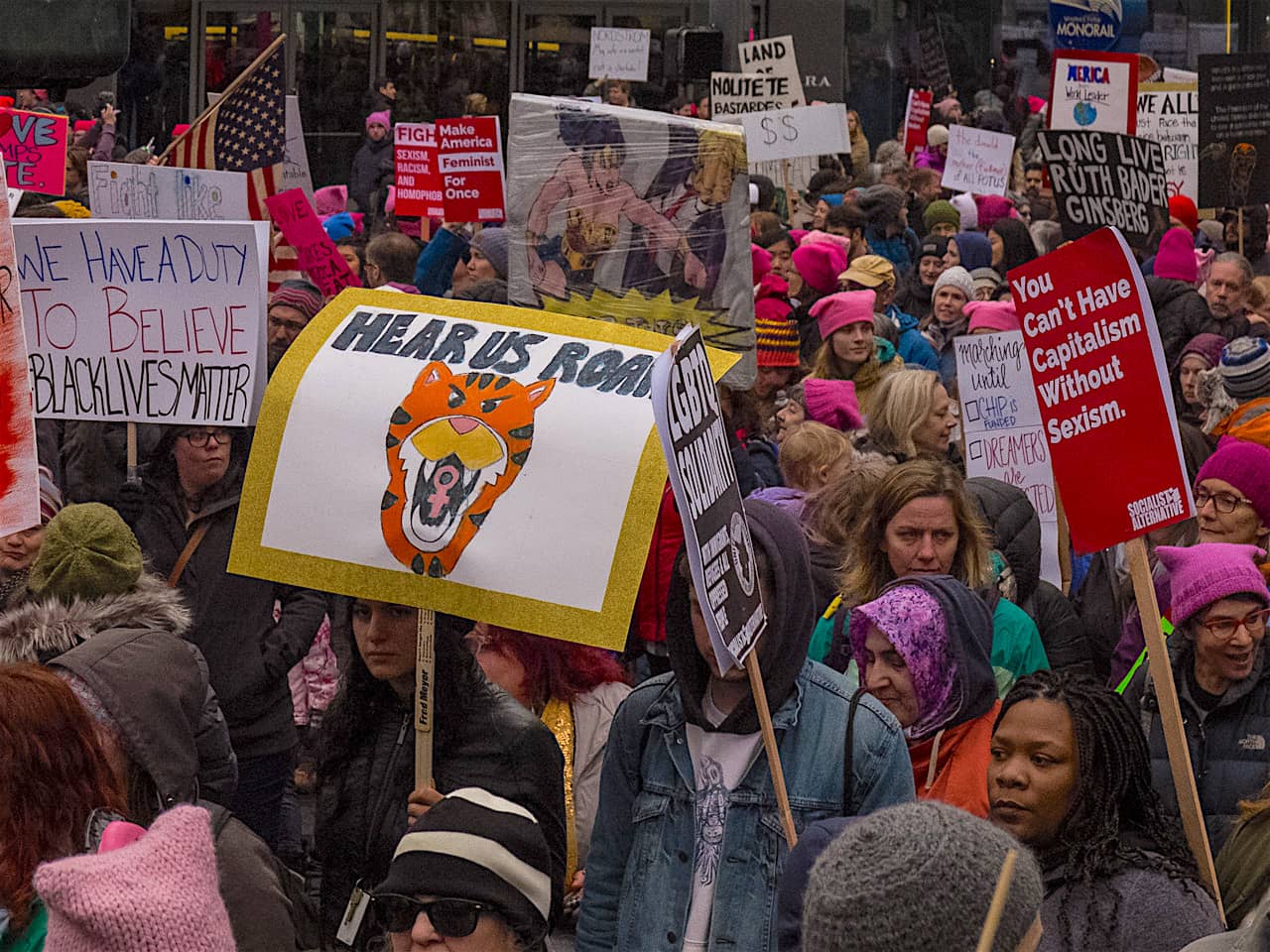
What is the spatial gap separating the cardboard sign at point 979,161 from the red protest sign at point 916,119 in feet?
11.4

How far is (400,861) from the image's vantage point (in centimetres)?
307

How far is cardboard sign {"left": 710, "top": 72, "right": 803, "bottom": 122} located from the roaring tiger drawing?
450 inches

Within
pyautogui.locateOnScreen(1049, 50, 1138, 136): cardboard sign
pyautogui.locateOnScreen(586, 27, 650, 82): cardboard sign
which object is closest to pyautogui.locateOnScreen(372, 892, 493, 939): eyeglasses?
pyautogui.locateOnScreen(1049, 50, 1138, 136): cardboard sign

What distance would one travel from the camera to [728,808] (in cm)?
332

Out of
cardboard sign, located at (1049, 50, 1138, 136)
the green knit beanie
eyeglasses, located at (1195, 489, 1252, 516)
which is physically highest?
cardboard sign, located at (1049, 50, 1138, 136)

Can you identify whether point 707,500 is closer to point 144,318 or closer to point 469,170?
point 144,318

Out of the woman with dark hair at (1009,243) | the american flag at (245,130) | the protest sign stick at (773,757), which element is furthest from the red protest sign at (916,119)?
the protest sign stick at (773,757)

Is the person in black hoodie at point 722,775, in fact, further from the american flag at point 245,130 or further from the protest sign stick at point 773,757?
the american flag at point 245,130

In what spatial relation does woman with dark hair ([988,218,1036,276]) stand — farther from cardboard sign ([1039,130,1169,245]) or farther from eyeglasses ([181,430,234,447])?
eyeglasses ([181,430,234,447])

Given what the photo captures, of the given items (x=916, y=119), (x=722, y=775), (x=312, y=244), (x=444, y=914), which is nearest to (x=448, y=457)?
(x=722, y=775)

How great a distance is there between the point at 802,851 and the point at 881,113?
23611mm

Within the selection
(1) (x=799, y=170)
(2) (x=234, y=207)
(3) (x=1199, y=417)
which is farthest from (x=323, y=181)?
(3) (x=1199, y=417)

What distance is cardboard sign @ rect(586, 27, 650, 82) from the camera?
20312 millimetres

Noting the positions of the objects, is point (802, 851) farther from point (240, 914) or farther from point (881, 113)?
point (881, 113)
